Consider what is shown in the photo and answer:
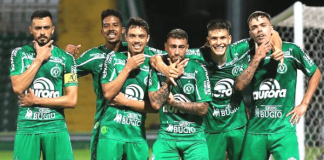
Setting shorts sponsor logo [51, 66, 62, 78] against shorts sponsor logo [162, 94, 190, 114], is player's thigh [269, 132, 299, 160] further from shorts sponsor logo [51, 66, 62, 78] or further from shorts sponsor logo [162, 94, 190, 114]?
shorts sponsor logo [51, 66, 62, 78]

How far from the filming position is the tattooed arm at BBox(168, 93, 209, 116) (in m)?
4.46

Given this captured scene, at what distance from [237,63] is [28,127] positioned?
1907mm

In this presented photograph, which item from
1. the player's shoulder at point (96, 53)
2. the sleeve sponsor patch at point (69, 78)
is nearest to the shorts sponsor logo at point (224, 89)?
the player's shoulder at point (96, 53)

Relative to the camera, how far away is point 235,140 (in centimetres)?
507

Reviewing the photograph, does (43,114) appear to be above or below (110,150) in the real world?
above

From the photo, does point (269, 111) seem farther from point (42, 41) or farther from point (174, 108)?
point (42, 41)

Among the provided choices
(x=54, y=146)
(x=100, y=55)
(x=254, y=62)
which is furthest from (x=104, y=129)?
(x=254, y=62)

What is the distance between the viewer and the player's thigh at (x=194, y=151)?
4.50 m

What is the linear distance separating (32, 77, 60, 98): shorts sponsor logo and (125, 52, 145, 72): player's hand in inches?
24.5

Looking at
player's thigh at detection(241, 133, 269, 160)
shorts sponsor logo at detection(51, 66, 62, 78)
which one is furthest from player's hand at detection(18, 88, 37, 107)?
player's thigh at detection(241, 133, 269, 160)

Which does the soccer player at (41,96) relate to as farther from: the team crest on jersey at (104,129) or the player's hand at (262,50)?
the player's hand at (262,50)

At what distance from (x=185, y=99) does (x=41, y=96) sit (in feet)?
3.77

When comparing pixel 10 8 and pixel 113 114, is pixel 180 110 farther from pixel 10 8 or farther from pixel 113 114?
pixel 10 8

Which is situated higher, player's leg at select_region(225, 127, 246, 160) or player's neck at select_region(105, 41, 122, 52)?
player's neck at select_region(105, 41, 122, 52)
